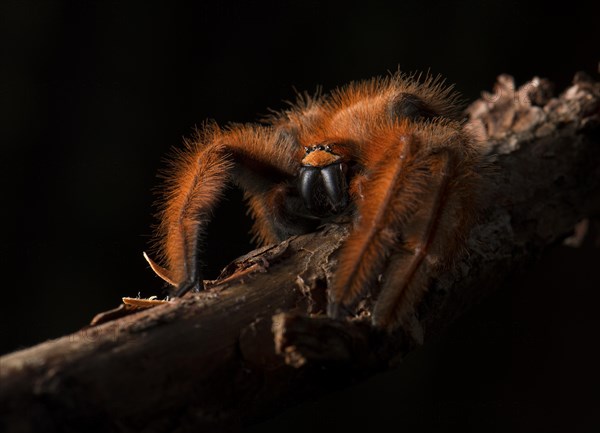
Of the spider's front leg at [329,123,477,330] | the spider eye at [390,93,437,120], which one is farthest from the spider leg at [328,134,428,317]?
the spider eye at [390,93,437,120]

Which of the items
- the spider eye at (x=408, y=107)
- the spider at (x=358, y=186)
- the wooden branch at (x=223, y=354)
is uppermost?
the spider eye at (x=408, y=107)

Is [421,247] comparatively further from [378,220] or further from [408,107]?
[408,107]

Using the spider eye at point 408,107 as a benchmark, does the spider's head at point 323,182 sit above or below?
below

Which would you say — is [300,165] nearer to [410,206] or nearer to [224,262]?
[410,206]

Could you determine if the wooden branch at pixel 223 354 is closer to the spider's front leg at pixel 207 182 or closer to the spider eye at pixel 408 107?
the spider's front leg at pixel 207 182

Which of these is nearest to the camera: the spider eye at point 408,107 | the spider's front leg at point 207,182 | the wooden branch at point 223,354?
the wooden branch at point 223,354

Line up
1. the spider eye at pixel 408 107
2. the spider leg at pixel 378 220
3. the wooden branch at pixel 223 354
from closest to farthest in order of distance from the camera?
the wooden branch at pixel 223 354, the spider leg at pixel 378 220, the spider eye at pixel 408 107

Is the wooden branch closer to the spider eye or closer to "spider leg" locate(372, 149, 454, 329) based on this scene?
"spider leg" locate(372, 149, 454, 329)

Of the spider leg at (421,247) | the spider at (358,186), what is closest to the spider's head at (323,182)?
the spider at (358,186)
